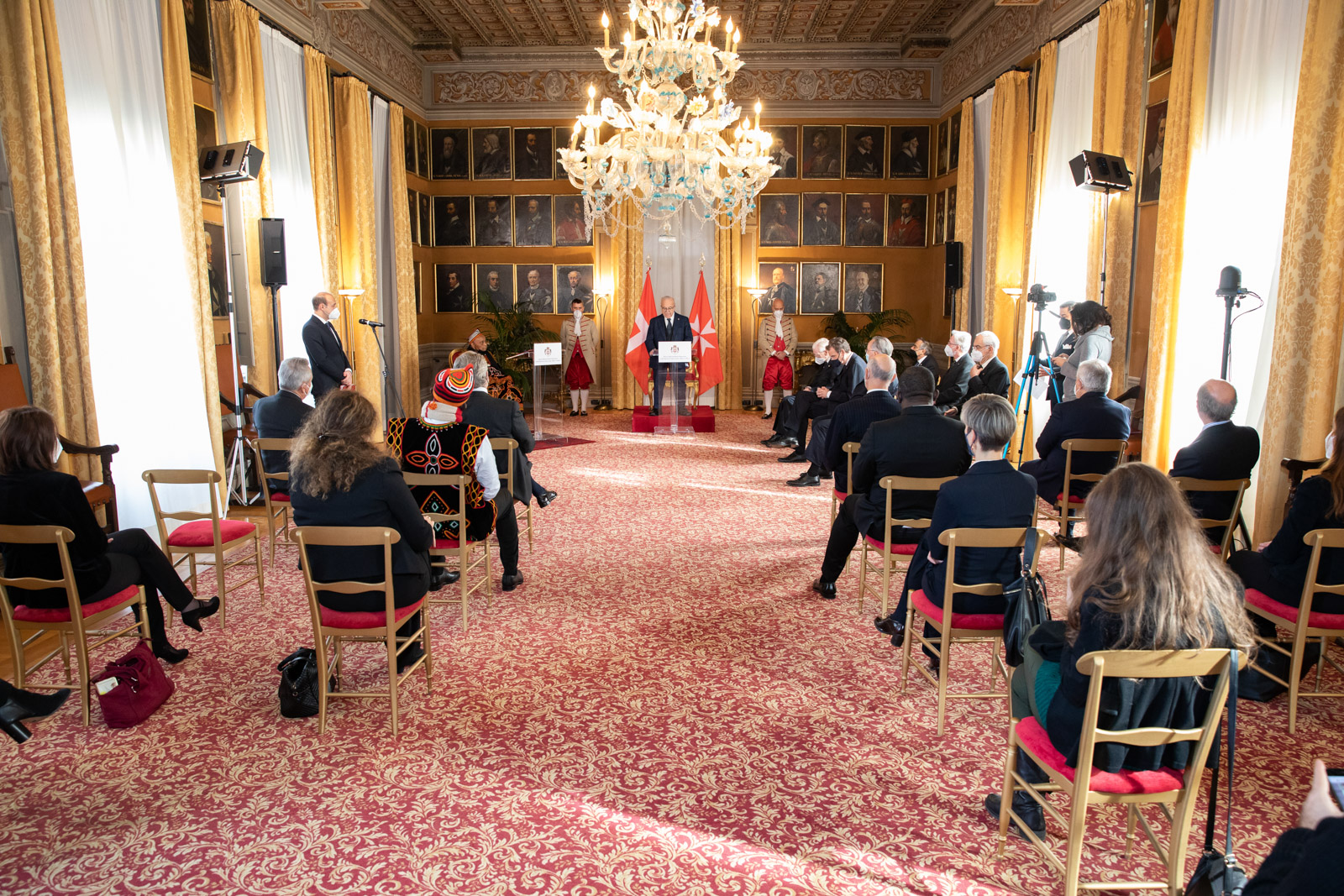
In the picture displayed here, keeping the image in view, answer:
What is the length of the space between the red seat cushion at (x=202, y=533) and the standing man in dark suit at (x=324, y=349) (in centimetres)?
405

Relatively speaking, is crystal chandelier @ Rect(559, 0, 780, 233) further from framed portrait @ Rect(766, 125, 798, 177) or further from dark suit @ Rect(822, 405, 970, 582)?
framed portrait @ Rect(766, 125, 798, 177)

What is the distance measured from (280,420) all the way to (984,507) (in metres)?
5.23

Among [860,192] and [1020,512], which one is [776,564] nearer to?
[1020,512]

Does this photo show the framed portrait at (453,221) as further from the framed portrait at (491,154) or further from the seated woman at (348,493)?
the seated woman at (348,493)

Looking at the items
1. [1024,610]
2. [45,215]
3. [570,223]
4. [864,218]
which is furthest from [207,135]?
[864,218]

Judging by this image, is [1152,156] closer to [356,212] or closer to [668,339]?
[668,339]

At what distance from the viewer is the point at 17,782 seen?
3543 millimetres

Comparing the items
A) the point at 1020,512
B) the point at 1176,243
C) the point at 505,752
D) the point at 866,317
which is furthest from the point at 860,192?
the point at 505,752

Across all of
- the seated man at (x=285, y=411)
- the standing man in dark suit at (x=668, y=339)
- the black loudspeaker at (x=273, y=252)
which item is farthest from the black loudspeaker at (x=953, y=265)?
the seated man at (x=285, y=411)

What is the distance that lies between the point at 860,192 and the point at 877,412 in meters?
10.7

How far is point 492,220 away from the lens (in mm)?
16062

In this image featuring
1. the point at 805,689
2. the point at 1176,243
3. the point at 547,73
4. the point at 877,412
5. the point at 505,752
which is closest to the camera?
the point at 505,752

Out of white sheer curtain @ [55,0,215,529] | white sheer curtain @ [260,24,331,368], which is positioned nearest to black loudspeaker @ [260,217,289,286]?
white sheer curtain @ [260,24,331,368]

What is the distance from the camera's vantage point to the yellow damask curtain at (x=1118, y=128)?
8414 mm
